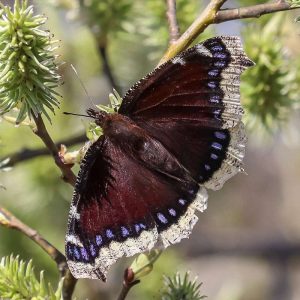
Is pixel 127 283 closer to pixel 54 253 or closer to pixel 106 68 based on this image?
pixel 54 253

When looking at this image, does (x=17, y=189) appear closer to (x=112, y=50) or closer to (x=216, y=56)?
(x=112, y=50)

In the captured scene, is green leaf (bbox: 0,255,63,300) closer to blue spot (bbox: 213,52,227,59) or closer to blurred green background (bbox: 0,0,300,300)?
blurred green background (bbox: 0,0,300,300)

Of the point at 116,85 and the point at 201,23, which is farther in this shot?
the point at 116,85

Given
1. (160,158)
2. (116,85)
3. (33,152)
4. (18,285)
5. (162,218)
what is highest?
(116,85)

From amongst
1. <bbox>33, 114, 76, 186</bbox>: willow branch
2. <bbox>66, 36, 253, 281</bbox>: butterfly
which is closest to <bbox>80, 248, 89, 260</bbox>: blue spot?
<bbox>66, 36, 253, 281</bbox>: butterfly

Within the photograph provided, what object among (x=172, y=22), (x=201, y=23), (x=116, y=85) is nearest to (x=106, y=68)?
(x=116, y=85)

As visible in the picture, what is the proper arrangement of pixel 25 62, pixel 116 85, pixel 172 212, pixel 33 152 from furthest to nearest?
pixel 116 85, pixel 33 152, pixel 172 212, pixel 25 62

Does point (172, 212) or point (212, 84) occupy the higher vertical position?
point (212, 84)
